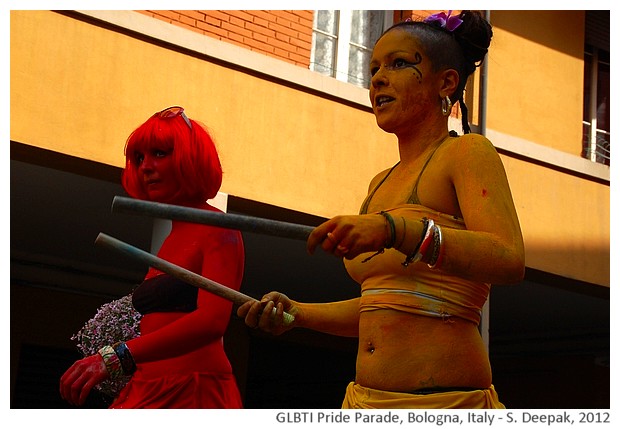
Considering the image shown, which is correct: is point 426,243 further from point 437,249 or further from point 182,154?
point 182,154

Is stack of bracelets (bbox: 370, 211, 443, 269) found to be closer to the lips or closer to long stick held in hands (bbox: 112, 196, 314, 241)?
long stick held in hands (bbox: 112, 196, 314, 241)

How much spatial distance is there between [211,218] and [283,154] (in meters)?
6.54

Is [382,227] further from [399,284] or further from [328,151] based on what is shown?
[328,151]

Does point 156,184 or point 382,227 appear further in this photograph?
point 156,184

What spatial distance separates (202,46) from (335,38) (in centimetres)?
192

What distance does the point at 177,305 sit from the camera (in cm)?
355

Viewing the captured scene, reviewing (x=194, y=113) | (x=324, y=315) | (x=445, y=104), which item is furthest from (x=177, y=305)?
(x=194, y=113)

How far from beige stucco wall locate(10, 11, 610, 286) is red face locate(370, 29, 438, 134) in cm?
500

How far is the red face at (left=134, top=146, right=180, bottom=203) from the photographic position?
364cm

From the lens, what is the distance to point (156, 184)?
3.65 m

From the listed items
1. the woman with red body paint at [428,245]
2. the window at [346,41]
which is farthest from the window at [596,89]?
the woman with red body paint at [428,245]

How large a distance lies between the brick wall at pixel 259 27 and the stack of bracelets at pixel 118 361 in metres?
5.59

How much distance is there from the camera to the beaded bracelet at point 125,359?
3383 mm
